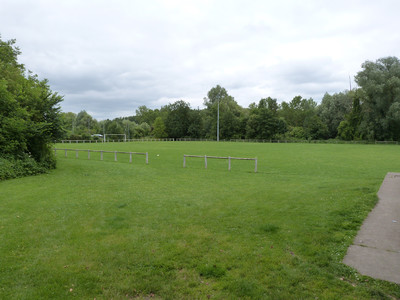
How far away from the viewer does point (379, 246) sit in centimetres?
441

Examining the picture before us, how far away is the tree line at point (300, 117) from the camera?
52.1m

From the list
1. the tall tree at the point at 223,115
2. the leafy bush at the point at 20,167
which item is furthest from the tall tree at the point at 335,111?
the leafy bush at the point at 20,167

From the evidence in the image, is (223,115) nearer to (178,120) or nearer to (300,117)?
(178,120)

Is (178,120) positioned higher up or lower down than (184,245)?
higher up

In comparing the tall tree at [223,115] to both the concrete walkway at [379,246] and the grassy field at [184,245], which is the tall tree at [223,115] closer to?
the grassy field at [184,245]

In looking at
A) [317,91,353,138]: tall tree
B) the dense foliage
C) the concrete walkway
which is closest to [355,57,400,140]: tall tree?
[317,91,353,138]: tall tree

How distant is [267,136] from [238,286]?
77295 mm

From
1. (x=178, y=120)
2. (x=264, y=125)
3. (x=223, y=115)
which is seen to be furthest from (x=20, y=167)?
(x=178, y=120)

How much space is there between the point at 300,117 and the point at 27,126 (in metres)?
86.9

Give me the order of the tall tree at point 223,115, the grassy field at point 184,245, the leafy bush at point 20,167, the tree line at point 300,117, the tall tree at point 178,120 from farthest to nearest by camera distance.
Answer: the tall tree at point 178,120 → the tall tree at point 223,115 → the tree line at point 300,117 → the leafy bush at point 20,167 → the grassy field at point 184,245

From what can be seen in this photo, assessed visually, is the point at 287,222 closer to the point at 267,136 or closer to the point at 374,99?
the point at 374,99

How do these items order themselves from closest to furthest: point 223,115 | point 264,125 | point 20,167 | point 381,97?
point 20,167 → point 381,97 → point 264,125 → point 223,115

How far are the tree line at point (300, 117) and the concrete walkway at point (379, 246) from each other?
634 inches

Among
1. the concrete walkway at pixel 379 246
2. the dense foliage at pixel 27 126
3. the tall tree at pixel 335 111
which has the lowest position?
the concrete walkway at pixel 379 246
